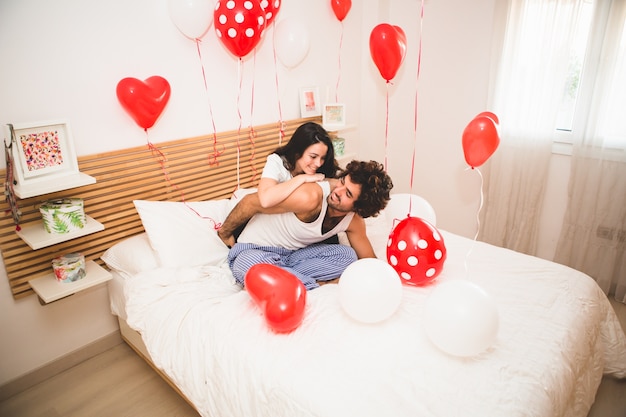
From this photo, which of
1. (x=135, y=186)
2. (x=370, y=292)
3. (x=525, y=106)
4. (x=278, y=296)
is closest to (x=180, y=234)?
(x=135, y=186)

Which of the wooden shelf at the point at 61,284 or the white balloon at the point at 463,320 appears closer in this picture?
the white balloon at the point at 463,320

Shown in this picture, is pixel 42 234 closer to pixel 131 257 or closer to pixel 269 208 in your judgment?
pixel 131 257

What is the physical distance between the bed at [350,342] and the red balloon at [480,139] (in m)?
0.51

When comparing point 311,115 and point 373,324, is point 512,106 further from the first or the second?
point 373,324

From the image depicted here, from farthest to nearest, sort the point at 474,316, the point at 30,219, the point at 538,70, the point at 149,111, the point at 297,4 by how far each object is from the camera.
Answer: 1. the point at 297,4
2. the point at 538,70
3. the point at 149,111
4. the point at 30,219
5. the point at 474,316

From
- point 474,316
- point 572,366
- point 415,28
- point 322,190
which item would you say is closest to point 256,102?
point 322,190

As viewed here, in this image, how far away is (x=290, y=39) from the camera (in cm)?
254

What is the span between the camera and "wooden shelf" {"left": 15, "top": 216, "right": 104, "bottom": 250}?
1.62 meters

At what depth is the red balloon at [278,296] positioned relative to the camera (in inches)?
53.6

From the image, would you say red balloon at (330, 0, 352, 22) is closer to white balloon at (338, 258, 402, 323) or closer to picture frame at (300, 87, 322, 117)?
picture frame at (300, 87, 322, 117)

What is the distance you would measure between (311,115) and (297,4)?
29.4 inches

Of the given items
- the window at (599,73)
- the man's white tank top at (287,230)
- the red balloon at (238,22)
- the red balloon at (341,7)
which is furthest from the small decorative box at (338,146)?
the window at (599,73)

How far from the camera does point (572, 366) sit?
1.38 meters

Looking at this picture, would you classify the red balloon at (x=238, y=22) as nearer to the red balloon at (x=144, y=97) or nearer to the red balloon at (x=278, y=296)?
the red balloon at (x=144, y=97)
